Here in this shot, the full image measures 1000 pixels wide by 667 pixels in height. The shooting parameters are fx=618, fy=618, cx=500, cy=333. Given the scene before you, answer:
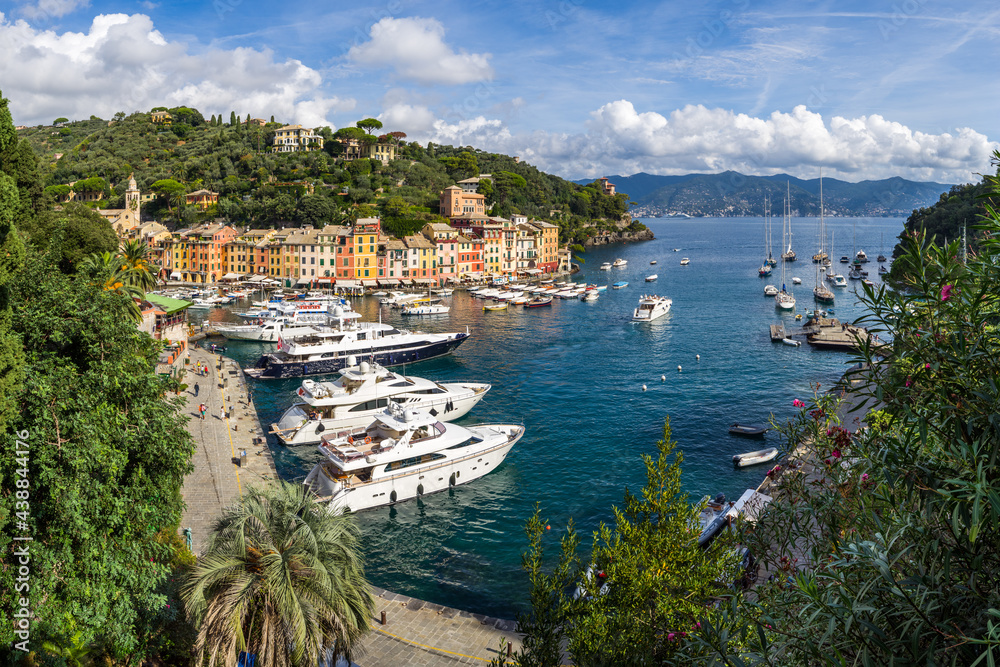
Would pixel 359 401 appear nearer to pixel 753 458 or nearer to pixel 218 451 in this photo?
pixel 218 451

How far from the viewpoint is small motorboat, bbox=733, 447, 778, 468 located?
24.8 m

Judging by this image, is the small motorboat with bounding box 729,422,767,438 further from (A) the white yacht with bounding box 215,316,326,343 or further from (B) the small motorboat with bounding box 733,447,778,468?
(A) the white yacht with bounding box 215,316,326,343

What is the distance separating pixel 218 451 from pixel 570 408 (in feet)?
56.3

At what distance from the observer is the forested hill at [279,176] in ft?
323

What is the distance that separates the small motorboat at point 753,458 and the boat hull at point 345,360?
19.8 metres

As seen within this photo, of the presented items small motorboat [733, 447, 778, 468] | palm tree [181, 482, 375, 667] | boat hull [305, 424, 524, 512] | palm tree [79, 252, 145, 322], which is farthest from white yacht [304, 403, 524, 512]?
palm tree [181, 482, 375, 667]

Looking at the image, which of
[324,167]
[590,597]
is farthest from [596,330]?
[324,167]

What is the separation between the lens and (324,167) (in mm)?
114062

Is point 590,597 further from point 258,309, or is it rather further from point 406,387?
point 258,309

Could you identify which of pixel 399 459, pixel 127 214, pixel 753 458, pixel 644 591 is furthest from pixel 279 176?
pixel 644 591

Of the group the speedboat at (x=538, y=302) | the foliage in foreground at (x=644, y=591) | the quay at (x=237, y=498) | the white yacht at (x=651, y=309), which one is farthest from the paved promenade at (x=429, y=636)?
the speedboat at (x=538, y=302)

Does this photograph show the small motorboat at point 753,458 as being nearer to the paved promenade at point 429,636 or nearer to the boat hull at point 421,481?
the boat hull at point 421,481

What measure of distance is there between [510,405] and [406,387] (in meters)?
5.98

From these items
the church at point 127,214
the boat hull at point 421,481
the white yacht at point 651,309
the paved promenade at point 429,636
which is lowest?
the paved promenade at point 429,636
